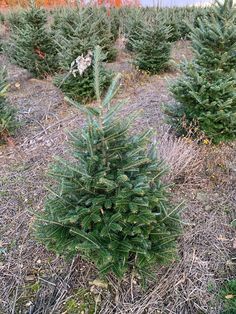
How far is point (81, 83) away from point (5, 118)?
1444mm

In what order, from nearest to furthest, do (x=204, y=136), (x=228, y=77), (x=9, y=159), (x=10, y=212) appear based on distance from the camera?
(x=10, y=212) → (x=228, y=77) → (x=204, y=136) → (x=9, y=159)

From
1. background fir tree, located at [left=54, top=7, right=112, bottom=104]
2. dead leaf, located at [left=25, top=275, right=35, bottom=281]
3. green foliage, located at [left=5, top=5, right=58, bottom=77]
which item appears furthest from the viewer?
green foliage, located at [left=5, top=5, right=58, bottom=77]

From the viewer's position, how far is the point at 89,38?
498cm

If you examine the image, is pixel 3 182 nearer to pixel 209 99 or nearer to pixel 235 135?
pixel 209 99

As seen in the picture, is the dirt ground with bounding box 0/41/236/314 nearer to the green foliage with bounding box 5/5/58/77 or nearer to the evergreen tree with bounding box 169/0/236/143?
the evergreen tree with bounding box 169/0/236/143

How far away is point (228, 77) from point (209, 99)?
12.2 inches

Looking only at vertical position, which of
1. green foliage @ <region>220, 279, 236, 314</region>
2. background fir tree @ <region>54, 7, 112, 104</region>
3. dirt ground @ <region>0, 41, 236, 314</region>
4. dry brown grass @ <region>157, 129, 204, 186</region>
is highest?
background fir tree @ <region>54, 7, 112, 104</region>

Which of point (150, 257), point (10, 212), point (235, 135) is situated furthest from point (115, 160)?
point (235, 135)


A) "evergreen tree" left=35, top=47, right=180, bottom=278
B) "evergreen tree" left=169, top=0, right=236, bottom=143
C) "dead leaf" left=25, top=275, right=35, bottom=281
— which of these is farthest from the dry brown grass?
"dead leaf" left=25, top=275, right=35, bottom=281

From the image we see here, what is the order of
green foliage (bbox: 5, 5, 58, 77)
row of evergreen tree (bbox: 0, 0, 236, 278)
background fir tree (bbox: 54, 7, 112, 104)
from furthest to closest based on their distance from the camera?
1. green foliage (bbox: 5, 5, 58, 77)
2. background fir tree (bbox: 54, 7, 112, 104)
3. row of evergreen tree (bbox: 0, 0, 236, 278)

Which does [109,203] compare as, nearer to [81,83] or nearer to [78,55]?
[81,83]

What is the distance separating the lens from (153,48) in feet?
19.1

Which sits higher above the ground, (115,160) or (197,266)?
(115,160)

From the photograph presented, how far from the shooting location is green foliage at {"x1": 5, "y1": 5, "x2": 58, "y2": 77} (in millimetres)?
5699
